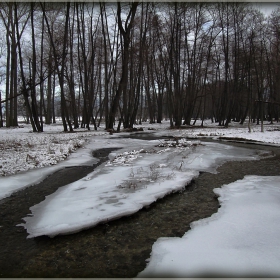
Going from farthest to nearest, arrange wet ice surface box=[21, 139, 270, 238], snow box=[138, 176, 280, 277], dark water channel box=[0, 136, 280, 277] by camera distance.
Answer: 1. wet ice surface box=[21, 139, 270, 238]
2. dark water channel box=[0, 136, 280, 277]
3. snow box=[138, 176, 280, 277]

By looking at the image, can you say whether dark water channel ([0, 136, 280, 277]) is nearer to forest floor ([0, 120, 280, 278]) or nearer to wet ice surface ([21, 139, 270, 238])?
forest floor ([0, 120, 280, 278])

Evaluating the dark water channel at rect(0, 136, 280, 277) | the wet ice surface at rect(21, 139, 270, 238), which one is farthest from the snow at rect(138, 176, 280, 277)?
the wet ice surface at rect(21, 139, 270, 238)

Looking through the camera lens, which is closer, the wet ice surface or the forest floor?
the forest floor

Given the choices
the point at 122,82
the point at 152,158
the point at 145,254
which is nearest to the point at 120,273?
the point at 145,254

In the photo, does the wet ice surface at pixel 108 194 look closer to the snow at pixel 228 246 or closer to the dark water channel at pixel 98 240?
the dark water channel at pixel 98 240

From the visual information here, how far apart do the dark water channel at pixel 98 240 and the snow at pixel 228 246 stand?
7.5 inches

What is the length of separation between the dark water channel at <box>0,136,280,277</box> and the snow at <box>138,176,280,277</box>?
191 millimetres

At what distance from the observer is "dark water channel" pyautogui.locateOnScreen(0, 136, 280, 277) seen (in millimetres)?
2482

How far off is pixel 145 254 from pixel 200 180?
3.19 meters

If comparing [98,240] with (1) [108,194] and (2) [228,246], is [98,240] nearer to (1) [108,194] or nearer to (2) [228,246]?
(1) [108,194]

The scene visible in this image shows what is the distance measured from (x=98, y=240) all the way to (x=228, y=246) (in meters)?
1.57

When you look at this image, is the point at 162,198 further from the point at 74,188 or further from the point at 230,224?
the point at 74,188

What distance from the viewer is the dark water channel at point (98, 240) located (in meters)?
2.48

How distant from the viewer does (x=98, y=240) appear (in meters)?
3.03
